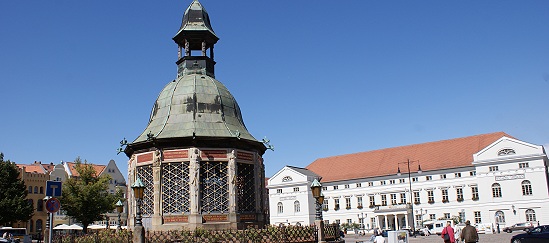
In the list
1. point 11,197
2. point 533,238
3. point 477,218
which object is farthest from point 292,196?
point 533,238

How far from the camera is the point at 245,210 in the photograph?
22.3 metres

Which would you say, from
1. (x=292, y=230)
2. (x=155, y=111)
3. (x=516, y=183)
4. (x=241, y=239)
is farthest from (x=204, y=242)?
(x=516, y=183)

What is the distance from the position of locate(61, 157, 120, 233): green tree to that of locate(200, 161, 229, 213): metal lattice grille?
29500 millimetres

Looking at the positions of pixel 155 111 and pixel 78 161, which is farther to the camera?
pixel 78 161

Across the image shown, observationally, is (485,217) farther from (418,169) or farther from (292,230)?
(292,230)

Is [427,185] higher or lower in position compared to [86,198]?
higher

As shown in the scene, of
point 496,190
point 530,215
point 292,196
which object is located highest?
point 292,196

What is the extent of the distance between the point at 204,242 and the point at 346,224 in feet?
211

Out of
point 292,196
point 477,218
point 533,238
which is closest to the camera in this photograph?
point 533,238

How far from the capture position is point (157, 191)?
2105 centimetres

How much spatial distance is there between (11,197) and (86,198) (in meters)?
10.8

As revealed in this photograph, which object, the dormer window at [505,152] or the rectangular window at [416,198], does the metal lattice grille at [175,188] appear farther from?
the rectangular window at [416,198]

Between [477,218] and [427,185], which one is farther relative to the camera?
[427,185]

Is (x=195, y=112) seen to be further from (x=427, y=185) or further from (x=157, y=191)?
(x=427, y=185)
